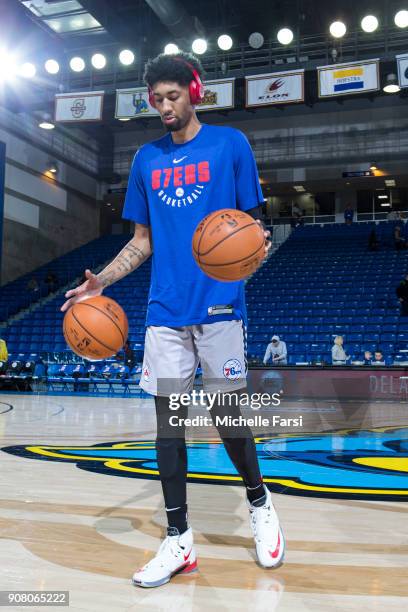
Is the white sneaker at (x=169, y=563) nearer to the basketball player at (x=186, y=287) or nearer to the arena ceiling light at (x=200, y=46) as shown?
the basketball player at (x=186, y=287)

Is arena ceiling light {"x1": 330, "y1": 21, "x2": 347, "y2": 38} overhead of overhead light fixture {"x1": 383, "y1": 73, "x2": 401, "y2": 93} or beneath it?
overhead

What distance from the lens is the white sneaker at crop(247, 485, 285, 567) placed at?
1849 mm

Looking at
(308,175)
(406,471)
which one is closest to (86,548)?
(406,471)

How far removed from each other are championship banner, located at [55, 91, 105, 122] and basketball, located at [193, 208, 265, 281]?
13.9m

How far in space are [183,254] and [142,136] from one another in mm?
22424

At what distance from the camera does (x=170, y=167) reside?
209 cm

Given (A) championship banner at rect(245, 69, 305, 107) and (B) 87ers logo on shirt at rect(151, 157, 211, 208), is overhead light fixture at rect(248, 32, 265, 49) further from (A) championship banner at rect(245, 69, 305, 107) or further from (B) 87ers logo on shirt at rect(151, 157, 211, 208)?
(B) 87ers logo on shirt at rect(151, 157, 211, 208)

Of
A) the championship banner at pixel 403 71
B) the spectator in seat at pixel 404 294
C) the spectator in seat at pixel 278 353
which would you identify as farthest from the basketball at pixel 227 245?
the championship banner at pixel 403 71

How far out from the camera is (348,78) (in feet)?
43.2

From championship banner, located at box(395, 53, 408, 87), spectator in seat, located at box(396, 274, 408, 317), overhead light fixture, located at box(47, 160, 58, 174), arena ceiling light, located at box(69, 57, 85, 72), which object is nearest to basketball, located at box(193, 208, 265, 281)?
spectator in seat, located at box(396, 274, 408, 317)

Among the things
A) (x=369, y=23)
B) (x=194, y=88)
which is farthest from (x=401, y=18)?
(x=194, y=88)

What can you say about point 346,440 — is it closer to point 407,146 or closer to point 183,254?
point 183,254

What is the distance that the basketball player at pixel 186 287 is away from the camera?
78.1 inches

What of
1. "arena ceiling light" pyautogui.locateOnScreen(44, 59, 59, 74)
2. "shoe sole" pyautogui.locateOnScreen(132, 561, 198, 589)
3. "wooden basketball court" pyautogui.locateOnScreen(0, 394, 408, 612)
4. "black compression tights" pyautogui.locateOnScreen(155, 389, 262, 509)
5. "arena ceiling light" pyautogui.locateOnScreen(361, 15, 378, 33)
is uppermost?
"arena ceiling light" pyautogui.locateOnScreen(361, 15, 378, 33)
